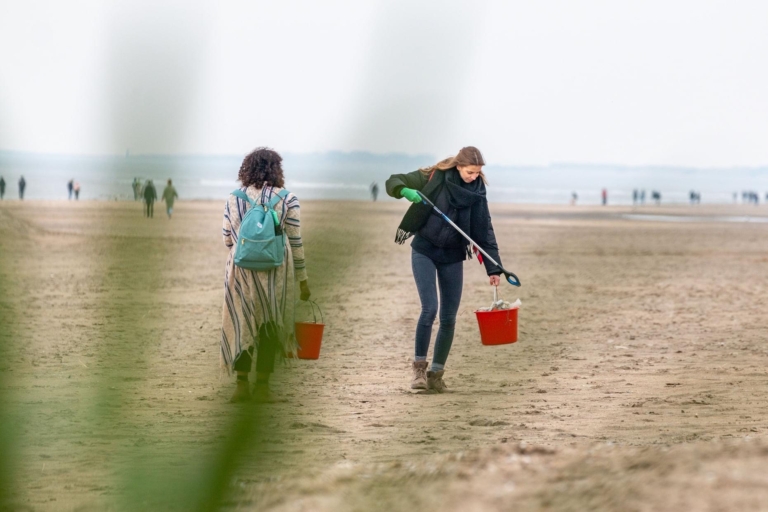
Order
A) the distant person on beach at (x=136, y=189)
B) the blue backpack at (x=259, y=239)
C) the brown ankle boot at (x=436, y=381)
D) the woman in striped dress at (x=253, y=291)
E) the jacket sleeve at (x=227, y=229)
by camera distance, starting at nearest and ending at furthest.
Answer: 1. the distant person on beach at (x=136, y=189)
2. the woman in striped dress at (x=253, y=291)
3. the blue backpack at (x=259, y=239)
4. the jacket sleeve at (x=227, y=229)
5. the brown ankle boot at (x=436, y=381)

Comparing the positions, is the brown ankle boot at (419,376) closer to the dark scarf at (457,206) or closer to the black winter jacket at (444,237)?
the black winter jacket at (444,237)

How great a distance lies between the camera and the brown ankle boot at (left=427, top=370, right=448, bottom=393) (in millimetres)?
6992

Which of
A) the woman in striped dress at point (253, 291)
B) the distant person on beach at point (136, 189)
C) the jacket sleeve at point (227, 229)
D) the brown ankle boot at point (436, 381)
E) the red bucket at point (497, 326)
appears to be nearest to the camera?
the distant person on beach at point (136, 189)

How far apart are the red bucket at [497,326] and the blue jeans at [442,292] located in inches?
8.6

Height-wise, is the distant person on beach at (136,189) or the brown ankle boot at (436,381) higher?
the distant person on beach at (136,189)

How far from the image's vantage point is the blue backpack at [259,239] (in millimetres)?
5465

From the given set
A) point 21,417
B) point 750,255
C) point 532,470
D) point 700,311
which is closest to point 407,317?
point 700,311

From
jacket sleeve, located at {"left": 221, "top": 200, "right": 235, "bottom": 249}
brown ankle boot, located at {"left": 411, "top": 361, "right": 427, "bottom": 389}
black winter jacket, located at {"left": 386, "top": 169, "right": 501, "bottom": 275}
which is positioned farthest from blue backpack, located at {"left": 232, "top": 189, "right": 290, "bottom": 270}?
brown ankle boot, located at {"left": 411, "top": 361, "right": 427, "bottom": 389}

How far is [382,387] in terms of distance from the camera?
Answer: 7.28m

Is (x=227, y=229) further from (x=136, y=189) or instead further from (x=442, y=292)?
(x=136, y=189)

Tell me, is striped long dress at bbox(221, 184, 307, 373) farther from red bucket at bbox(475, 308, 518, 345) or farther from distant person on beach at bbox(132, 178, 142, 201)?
distant person on beach at bbox(132, 178, 142, 201)

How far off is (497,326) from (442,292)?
45 centimetres

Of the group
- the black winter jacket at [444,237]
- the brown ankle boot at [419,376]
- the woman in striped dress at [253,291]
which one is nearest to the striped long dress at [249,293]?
the woman in striped dress at [253,291]

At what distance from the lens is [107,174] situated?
655 millimetres
